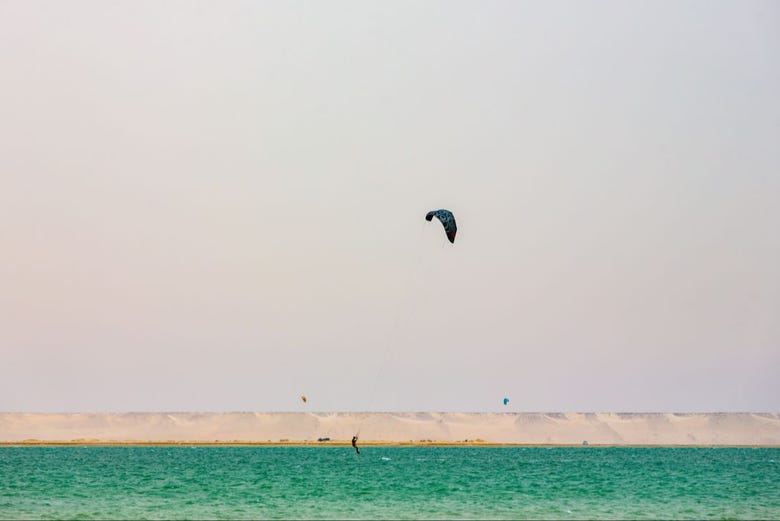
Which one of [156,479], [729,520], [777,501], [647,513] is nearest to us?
[729,520]

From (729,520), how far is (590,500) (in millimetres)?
9529

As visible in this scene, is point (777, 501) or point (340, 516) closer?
point (340, 516)

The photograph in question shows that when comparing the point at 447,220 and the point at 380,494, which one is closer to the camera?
the point at 447,220

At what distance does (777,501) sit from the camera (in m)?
49.2

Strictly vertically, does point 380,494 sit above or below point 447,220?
below

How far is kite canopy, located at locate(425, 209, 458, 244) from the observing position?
43.7 m

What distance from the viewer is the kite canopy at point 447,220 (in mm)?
43688

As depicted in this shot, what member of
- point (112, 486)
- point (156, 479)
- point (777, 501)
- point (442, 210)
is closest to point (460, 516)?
point (442, 210)

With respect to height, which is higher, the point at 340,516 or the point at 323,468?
the point at 323,468

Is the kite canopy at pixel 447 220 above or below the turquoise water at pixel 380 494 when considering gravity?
above

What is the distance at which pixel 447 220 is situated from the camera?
44.5 meters

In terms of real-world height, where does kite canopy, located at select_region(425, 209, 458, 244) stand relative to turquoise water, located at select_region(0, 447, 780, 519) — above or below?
above

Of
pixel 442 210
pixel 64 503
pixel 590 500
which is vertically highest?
pixel 442 210

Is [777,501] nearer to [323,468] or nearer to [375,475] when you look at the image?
[375,475]
